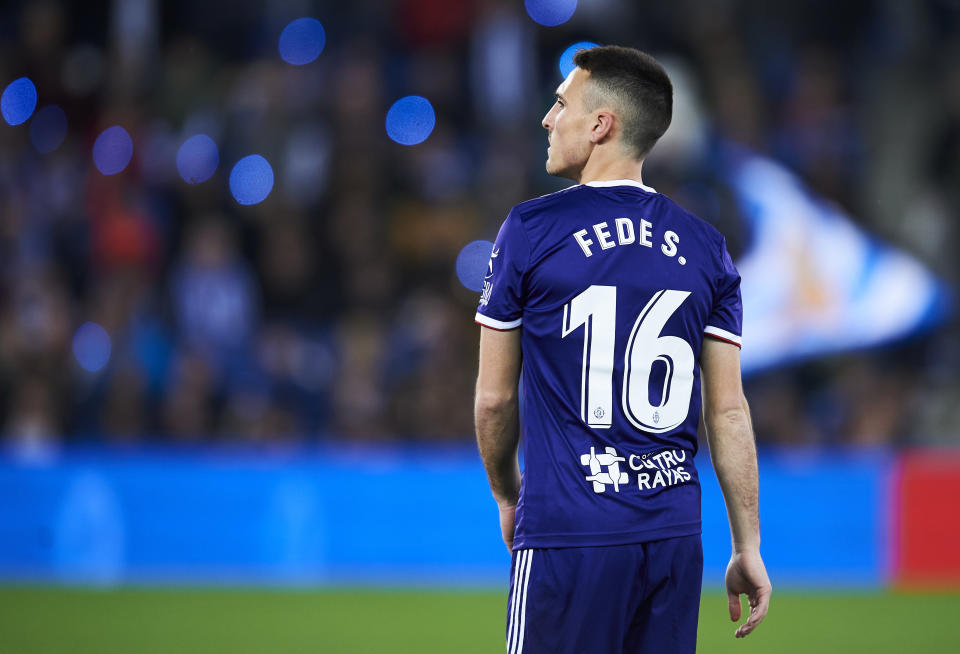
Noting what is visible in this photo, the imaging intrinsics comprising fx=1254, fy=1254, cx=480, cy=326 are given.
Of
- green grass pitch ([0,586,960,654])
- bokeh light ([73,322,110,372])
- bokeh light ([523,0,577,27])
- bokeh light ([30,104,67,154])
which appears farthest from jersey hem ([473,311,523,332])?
bokeh light ([523,0,577,27])

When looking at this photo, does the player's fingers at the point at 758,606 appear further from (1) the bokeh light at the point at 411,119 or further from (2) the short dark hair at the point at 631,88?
(1) the bokeh light at the point at 411,119

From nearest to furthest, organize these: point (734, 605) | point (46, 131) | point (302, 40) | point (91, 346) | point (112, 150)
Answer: point (734, 605) → point (91, 346) → point (112, 150) → point (46, 131) → point (302, 40)

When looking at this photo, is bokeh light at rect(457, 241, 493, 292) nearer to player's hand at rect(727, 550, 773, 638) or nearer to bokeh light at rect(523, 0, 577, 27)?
bokeh light at rect(523, 0, 577, 27)

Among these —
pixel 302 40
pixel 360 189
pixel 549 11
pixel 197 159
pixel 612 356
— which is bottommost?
pixel 612 356

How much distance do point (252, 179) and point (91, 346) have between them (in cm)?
201

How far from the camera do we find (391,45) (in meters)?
12.0

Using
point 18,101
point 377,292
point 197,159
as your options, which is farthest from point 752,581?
point 18,101

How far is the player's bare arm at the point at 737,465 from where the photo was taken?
9.66 ft

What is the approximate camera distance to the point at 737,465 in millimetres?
2951

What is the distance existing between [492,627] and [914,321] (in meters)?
5.58

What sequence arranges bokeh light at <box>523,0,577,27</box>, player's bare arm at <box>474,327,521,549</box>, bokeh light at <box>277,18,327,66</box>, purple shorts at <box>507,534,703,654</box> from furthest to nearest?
bokeh light at <box>277,18,327,66</box> → bokeh light at <box>523,0,577,27</box> → player's bare arm at <box>474,327,521,549</box> → purple shorts at <box>507,534,703,654</box>

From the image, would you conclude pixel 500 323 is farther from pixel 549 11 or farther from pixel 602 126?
pixel 549 11

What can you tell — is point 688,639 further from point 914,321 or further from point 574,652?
point 914,321

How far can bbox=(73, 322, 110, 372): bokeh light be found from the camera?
1005cm
